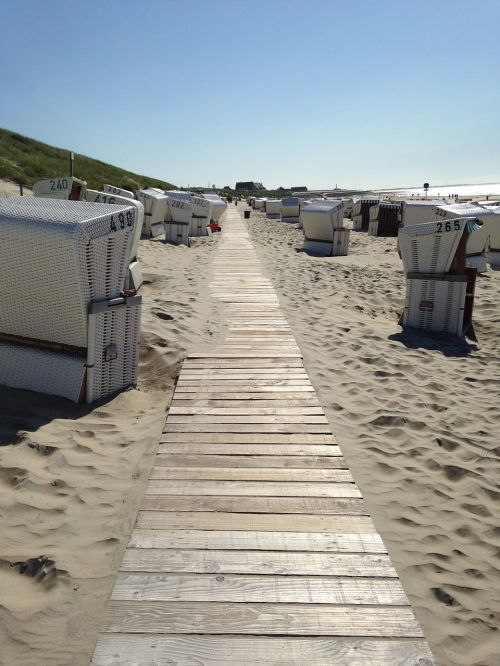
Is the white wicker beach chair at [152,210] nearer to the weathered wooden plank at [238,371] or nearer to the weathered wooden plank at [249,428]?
the weathered wooden plank at [238,371]

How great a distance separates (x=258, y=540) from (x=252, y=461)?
755 mm

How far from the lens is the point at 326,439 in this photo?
135 inches

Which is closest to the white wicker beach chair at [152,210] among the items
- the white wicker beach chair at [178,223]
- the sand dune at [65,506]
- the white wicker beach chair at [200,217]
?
the white wicker beach chair at [178,223]

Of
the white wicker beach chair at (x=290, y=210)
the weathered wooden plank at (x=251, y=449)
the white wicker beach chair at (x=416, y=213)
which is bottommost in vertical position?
the weathered wooden plank at (x=251, y=449)

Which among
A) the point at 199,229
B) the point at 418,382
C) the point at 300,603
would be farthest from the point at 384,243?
the point at 300,603

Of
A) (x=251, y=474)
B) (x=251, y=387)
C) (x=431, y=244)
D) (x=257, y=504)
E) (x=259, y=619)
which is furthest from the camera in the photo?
(x=431, y=244)

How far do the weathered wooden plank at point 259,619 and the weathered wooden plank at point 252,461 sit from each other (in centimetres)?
109

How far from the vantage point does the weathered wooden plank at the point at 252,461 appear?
309 centimetres

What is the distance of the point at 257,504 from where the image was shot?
107 inches

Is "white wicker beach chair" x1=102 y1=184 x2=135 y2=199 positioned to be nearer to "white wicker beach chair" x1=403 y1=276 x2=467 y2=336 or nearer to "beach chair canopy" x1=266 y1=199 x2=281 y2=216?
"white wicker beach chair" x1=403 y1=276 x2=467 y2=336

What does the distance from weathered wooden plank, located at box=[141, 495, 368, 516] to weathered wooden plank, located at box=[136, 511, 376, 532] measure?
0.04 metres

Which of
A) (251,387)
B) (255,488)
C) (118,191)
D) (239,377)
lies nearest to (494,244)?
(118,191)

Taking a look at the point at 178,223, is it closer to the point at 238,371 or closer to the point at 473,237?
the point at 473,237

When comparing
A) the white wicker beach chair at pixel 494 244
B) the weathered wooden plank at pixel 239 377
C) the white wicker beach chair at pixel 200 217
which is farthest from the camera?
the white wicker beach chair at pixel 200 217
